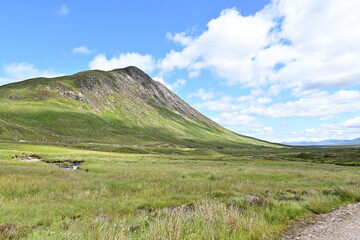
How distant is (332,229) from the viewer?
355 inches

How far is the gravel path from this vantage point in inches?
321

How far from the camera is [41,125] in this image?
566ft

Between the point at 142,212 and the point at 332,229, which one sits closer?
the point at 332,229

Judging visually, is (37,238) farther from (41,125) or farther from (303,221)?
(41,125)

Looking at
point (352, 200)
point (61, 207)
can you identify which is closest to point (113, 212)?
point (61, 207)

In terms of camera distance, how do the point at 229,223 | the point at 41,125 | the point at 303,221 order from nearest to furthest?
the point at 229,223 < the point at 303,221 < the point at 41,125

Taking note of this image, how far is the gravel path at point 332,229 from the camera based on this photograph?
8.16m

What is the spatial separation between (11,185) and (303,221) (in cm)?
1919

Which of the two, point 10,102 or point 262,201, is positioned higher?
point 10,102

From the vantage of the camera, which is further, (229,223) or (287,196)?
(287,196)

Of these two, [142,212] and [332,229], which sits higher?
[332,229]

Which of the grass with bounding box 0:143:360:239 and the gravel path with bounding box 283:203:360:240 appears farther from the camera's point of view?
the gravel path with bounding box 283:203:360:240

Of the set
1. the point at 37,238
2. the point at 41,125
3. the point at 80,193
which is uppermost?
the point at 41,125

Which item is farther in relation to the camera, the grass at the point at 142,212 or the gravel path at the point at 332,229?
the gravel path at the point at 332,229
